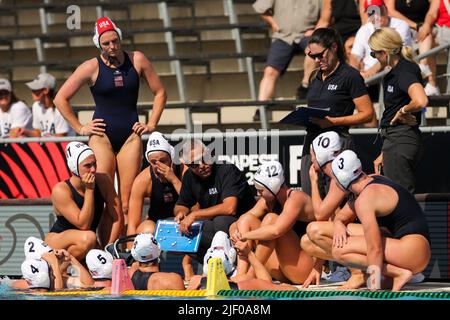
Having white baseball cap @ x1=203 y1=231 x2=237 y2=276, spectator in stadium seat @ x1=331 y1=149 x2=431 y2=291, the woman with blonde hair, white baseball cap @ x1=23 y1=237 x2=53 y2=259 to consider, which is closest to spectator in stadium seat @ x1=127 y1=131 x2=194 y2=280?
white baseball cap @ x1=23 y1=237 x2=53 y2=259

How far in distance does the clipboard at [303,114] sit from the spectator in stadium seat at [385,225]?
0.92m

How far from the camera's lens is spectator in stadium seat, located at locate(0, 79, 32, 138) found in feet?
45.8

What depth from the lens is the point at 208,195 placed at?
10.7 metres

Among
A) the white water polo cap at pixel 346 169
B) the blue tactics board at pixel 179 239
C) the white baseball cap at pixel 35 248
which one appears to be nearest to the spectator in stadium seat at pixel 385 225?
the white water polo cap at pixel 346 169

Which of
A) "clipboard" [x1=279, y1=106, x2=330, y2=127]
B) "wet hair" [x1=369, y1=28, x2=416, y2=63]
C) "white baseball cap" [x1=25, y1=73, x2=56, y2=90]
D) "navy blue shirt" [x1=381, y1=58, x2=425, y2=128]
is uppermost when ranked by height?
"wet hair" [x1=369, y1=28, x2=416, y2=63]

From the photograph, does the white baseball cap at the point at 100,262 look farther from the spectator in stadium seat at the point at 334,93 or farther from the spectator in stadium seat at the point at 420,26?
the spectator in stadium seat at the point at 420,26

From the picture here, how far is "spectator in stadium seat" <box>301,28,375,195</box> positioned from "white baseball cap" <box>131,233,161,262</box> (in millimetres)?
1559

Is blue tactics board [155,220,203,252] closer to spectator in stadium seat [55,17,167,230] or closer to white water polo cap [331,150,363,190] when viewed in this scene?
spectator in stadium seat [55,17,167,230]

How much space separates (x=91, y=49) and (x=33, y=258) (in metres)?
7.36

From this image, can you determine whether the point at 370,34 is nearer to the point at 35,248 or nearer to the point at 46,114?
the point at 46,114

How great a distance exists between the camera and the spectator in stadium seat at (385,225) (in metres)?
8.94
